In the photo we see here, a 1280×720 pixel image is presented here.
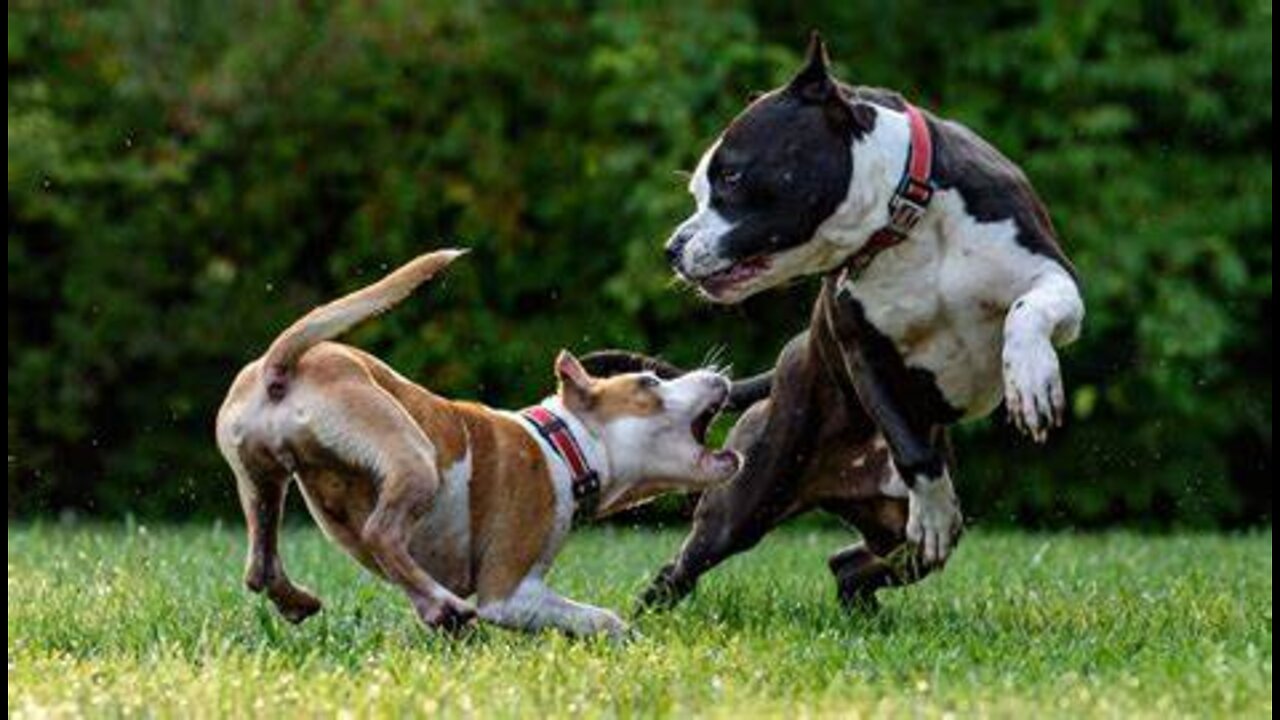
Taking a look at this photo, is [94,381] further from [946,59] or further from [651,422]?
[651,422]

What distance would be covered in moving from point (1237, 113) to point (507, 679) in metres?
10.6

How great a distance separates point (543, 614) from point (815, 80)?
4.78ft

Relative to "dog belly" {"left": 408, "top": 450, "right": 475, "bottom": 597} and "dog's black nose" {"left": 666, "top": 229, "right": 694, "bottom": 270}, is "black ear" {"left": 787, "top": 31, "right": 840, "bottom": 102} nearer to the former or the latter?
"dog's black nose" {"left": 666, "top": 229, "right": 694, "bottom": 270}

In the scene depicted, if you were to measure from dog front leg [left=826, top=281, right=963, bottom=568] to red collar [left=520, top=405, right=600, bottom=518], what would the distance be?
2.35ft

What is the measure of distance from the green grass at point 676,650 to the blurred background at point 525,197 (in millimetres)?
5909

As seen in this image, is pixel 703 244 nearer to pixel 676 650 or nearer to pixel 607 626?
pixel 607 626

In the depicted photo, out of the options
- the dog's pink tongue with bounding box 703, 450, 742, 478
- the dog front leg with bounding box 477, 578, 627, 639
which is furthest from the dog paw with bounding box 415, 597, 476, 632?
the dog's pink tongue with bounding box 703, 450, 742, 478

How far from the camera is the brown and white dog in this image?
545 centimetres

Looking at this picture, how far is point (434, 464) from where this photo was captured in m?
5.54

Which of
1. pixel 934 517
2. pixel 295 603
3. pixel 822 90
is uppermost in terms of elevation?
pixel 822 90

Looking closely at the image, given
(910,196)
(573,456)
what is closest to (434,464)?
(573,456)

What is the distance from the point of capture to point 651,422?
630 cm

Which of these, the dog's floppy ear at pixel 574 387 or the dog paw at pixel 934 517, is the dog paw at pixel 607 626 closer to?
the dog's floppy ear at pixel 574 387

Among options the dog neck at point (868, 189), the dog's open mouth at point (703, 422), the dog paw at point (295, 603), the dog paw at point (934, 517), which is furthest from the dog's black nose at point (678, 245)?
the dog paw at point (295, 603)
